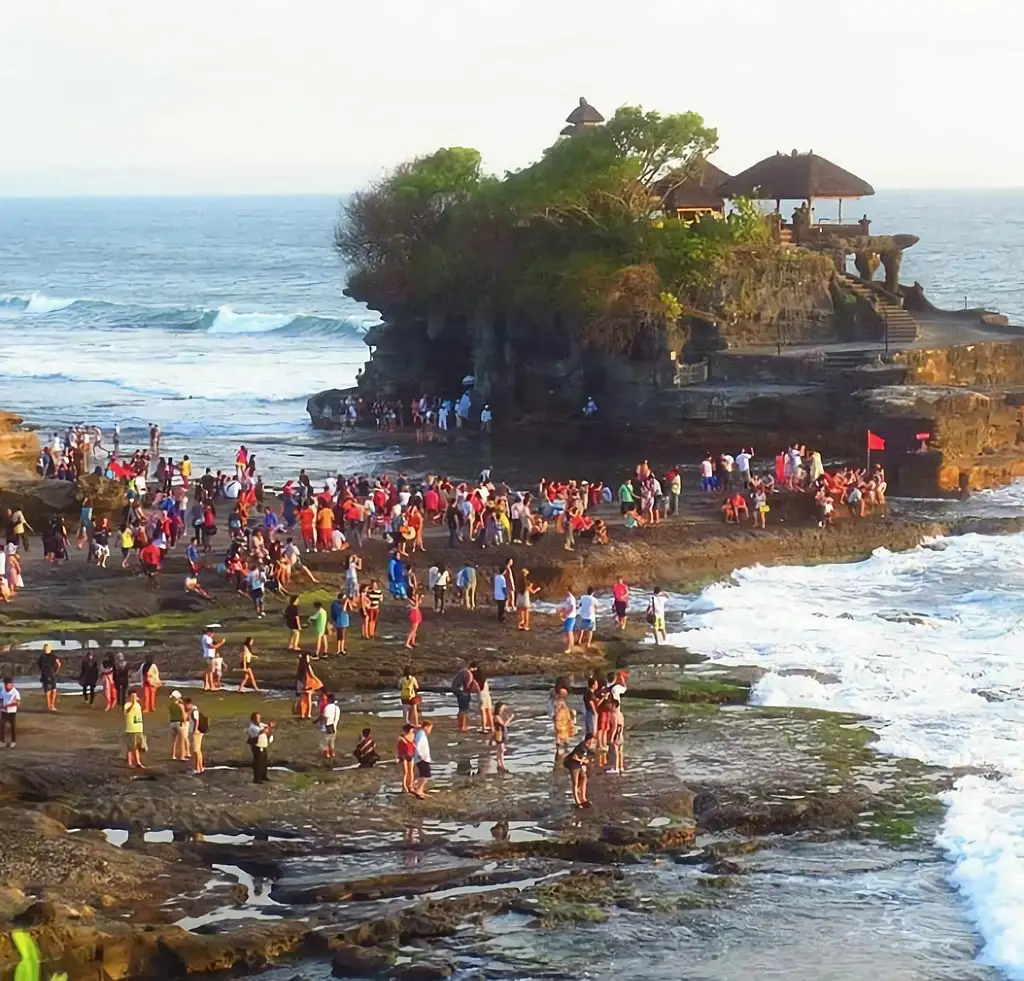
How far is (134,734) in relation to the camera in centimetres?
2150

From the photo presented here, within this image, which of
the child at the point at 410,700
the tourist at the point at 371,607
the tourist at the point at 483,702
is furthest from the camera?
the tourist at the point at 371,607

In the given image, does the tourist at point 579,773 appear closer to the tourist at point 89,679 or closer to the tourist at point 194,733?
the tourist at point 194,733

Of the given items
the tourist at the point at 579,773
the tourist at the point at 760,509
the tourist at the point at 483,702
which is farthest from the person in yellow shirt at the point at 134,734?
the tourist at the point at 760,509

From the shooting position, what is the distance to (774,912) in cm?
1809

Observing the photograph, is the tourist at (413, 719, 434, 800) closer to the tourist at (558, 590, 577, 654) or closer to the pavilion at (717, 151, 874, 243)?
the tourist at (558, 590, 577, 654)

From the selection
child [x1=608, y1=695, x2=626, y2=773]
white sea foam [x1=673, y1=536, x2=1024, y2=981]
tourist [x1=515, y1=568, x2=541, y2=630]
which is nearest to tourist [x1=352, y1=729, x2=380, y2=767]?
child [x1=608, y1=695, x2=626, y2=773]

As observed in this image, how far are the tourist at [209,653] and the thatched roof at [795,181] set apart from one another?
94.9ft

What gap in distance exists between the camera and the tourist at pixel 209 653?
25031mm

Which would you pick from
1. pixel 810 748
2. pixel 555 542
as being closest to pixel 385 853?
pixel 810 748

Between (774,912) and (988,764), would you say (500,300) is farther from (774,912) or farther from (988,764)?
(774,912)

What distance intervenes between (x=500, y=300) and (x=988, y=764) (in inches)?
1183

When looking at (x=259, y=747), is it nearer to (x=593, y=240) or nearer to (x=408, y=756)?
(x=408, y=756)

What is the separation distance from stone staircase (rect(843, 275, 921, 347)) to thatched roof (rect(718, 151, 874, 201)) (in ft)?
8.48

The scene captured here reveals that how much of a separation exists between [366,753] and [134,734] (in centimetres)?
278
